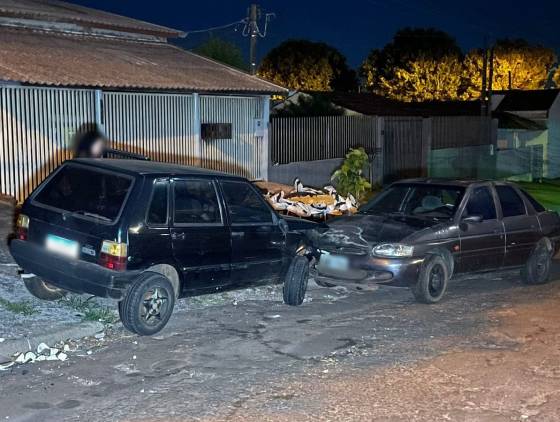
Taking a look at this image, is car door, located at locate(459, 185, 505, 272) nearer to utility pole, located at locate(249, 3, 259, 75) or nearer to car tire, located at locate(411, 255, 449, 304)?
car tire, located at locate(411, 255, 449, 304)

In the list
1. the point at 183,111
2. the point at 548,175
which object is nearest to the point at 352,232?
the point at 183,111

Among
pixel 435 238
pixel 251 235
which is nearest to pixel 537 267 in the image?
pixel 435 238

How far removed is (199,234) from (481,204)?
4.33 m

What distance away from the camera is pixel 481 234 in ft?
32.8

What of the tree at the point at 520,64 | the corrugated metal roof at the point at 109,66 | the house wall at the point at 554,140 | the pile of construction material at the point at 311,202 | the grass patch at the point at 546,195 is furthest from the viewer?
the tree at the point at 520,64

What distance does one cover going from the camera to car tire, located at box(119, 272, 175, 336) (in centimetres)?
715

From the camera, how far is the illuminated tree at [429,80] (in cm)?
6288

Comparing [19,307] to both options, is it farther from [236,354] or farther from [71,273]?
[236,354]

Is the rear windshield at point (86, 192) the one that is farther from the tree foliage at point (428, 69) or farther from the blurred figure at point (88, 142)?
the tree foliage at point (428, 69)

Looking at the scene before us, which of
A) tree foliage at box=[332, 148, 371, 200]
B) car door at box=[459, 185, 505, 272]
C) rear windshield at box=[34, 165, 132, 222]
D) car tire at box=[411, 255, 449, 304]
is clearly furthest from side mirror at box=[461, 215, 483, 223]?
tree foliage at box=[332, 148, 371, 200]

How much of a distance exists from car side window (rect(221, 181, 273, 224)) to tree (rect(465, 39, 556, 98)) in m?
59.4

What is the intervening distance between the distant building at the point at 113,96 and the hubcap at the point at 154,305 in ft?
23.1

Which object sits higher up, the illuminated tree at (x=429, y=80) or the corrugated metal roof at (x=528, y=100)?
the illuminated tree at (x=429, y=80)

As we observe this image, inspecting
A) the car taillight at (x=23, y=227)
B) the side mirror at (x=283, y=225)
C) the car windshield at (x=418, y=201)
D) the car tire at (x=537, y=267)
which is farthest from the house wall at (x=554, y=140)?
the car taillight at (x=23, y=227)
